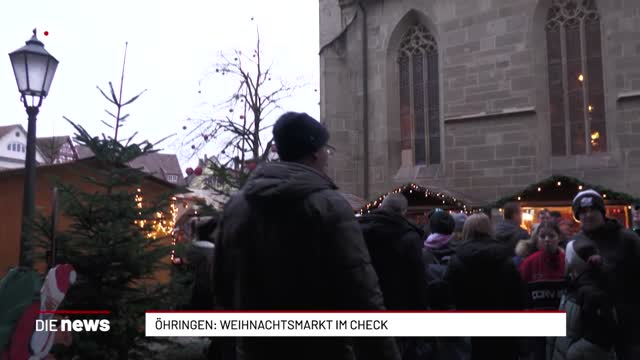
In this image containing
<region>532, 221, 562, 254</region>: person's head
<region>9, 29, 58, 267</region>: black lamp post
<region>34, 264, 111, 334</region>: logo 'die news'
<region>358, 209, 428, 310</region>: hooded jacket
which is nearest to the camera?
<region>34, 264, 111, 334</region>: logo 'die news'

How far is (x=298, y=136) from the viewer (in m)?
2.45

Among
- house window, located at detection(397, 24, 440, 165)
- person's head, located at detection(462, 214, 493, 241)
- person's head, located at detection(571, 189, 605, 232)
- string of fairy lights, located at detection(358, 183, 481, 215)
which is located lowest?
person's head, located at detection(462, 214, 493, 241)

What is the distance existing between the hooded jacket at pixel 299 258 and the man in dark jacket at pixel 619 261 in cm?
235

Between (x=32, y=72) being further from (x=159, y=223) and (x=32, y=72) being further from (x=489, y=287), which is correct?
(x=489, y=287)

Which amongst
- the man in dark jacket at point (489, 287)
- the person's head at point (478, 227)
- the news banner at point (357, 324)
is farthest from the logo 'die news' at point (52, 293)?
the person's head at point (478, 227)

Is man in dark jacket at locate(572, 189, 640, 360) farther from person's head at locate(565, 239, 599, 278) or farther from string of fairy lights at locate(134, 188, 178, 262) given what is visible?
string of fairy lights at locate(134, 188, 178, 262)

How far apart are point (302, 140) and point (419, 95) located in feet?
50.9

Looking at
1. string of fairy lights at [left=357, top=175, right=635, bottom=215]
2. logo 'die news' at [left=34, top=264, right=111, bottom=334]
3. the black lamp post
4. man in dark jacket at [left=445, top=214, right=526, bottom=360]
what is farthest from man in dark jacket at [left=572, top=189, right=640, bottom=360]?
string of fairy lights at [left=357, top=175, right=635, bottom=215]

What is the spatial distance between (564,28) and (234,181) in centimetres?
1097

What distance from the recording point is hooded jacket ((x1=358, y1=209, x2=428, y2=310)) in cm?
471

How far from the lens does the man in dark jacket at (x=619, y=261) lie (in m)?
3.79

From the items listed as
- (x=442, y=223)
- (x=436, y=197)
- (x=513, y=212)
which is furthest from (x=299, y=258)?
(x=436, y=197)

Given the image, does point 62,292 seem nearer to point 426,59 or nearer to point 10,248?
point 10,248

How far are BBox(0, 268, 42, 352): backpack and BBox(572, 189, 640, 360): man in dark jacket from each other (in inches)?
149
